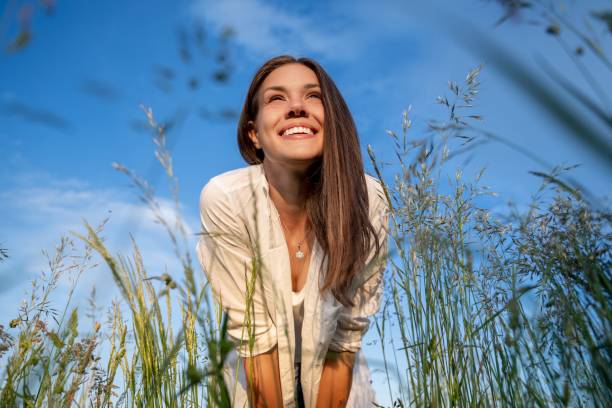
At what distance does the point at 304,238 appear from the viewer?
3.33 meters

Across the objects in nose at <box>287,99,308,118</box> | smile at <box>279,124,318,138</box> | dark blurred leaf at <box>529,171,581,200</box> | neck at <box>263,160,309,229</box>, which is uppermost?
nose at <box>287,99,308,118</box>

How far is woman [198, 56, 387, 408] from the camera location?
296cm

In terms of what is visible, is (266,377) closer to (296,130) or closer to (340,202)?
(340,202)

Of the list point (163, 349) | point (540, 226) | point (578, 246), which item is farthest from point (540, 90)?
point (163, 349)

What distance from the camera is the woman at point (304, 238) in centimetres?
296

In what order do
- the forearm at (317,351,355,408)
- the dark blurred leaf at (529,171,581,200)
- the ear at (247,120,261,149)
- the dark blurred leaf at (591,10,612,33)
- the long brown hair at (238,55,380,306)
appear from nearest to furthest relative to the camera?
the dark blurred leaf at (591,10,612,33)
the dark blurred leaf at (529,171,581,200)
the long brown hair at (238,55,380,306)
the forearm at (317,351,355,408)
the ear at (247,120,261,149)

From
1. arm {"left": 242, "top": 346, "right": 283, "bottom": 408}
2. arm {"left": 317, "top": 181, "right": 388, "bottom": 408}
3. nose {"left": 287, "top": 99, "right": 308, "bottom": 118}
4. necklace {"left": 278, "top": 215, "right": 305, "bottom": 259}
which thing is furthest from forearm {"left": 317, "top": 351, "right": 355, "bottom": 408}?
nose {"left": 287, "top": 99, "right": 308, "bottom": 118}

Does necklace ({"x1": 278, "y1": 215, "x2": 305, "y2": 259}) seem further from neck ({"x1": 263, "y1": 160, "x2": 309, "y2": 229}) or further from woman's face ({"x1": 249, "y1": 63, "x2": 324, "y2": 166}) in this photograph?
woman's face ({"x1": 249, "y1": 63, "x2": 324, "y2": 166})

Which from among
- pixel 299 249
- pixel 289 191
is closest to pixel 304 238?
pixel 299 249

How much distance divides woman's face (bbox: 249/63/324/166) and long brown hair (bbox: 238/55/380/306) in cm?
7

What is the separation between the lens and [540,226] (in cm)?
195

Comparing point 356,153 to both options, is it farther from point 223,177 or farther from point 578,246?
point 578,246

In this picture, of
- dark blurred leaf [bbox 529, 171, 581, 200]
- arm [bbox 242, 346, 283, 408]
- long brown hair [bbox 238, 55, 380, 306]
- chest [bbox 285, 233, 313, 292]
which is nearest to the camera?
dark blurred leaf [bbox 529, 171, 581, 200]

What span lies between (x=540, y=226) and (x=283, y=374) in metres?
1.60
